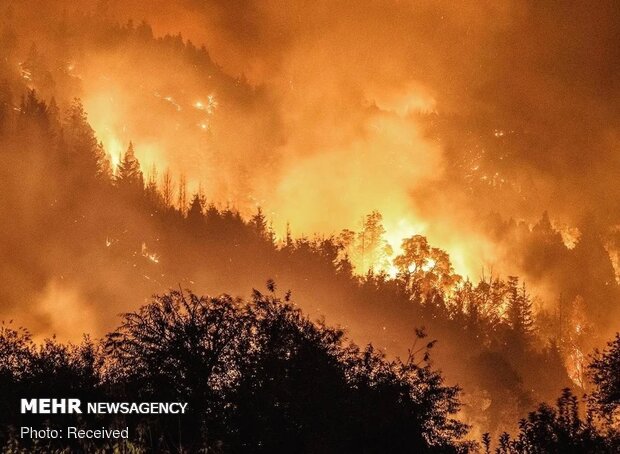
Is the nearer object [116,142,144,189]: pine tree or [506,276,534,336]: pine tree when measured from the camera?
[116,142,144,189]: pine tree

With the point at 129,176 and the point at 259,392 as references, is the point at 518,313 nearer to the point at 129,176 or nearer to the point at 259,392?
the point at 129,176

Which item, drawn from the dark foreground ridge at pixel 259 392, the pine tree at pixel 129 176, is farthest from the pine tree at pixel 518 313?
the dark foreground ridge at pixel 259 392

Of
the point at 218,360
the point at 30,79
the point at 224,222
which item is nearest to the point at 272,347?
the point at 218,360

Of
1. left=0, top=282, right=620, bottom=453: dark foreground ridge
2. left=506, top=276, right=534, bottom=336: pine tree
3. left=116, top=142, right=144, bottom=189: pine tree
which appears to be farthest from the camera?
left=506, top=276, right=534, bottom=336: pine tree

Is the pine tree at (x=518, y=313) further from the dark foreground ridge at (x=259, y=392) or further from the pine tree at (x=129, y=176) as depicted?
the dark foreground ridge at (x=259, y=392)

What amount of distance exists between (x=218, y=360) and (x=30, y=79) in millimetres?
162000

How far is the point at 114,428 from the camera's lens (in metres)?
21.7

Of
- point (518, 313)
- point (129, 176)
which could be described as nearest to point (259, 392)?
point (129, 176)

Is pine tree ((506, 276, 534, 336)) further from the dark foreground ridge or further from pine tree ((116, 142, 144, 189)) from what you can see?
the dark foreground ridge

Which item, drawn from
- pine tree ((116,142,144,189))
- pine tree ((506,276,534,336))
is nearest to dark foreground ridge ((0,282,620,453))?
pine tree ((116,142,144,189))

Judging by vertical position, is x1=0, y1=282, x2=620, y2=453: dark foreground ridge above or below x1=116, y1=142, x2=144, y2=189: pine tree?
below

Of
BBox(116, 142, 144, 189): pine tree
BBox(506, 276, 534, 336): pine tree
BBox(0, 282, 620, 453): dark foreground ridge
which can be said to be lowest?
BBox(0, 282, 620, 453): dark foreground ridge

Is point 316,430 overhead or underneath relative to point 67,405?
underneath

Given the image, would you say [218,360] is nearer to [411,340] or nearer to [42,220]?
[411,340]
